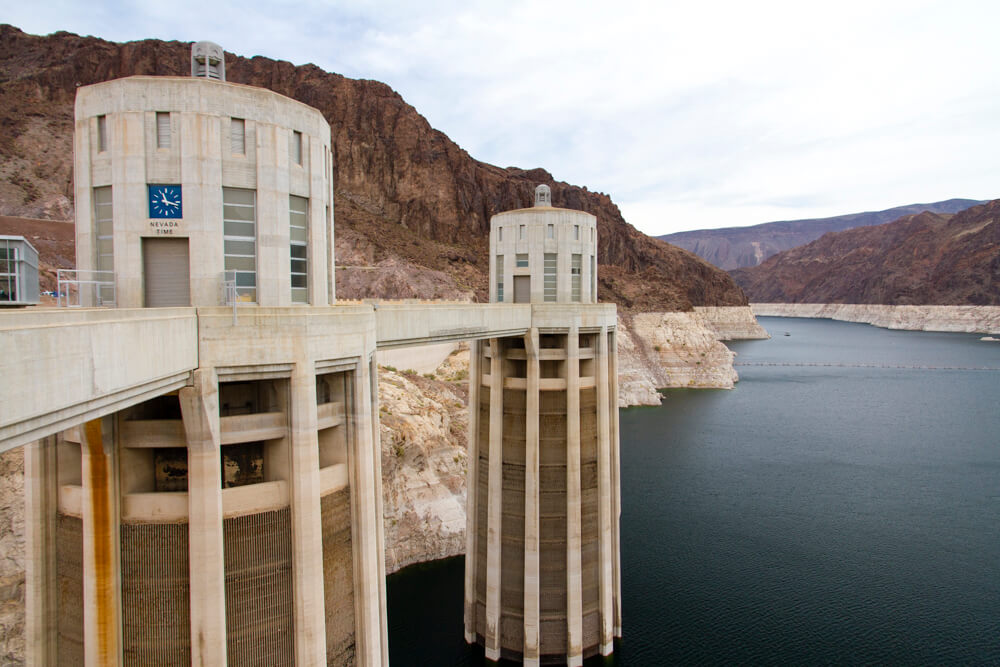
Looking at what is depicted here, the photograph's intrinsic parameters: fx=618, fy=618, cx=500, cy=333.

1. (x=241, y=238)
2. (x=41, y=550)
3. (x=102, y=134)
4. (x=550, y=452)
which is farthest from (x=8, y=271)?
(x=550, y=452)

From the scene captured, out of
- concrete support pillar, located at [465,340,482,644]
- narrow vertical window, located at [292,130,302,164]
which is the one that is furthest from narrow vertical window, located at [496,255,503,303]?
narrow vertical window, located at [292,130,302,164]

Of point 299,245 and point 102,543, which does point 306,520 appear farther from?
point 299,245

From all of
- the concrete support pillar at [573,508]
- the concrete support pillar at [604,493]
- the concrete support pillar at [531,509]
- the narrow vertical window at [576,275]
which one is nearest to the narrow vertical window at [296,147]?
the concrete support pillar at [531,509]

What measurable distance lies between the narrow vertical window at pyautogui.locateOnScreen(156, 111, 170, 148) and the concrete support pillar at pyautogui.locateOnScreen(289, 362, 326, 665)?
453 centimetres

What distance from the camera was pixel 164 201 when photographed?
10898 millimetres

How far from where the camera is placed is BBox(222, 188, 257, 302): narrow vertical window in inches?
443

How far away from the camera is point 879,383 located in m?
105

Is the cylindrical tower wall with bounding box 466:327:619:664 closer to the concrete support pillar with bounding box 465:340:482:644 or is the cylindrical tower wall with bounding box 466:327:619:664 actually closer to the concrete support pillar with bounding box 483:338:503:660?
the concrete support pillar with bounding box 483:338:503:660

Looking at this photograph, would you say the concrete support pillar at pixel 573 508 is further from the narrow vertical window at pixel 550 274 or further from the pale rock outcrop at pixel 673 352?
the pale rock outcrop at pixel 673 352

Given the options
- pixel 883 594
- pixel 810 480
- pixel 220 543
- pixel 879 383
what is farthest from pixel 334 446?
pixel 879 383

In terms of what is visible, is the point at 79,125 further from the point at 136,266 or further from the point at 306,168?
the point at 306,168

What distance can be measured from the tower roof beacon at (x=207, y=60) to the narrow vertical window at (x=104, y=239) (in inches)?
117

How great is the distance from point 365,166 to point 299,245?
118526 millimetres

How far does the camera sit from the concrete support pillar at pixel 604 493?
84.9 ft
